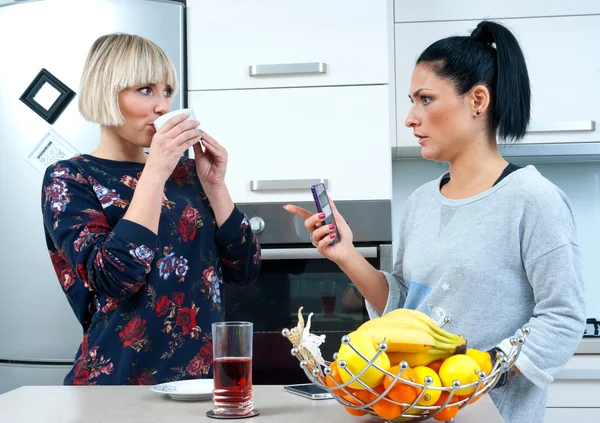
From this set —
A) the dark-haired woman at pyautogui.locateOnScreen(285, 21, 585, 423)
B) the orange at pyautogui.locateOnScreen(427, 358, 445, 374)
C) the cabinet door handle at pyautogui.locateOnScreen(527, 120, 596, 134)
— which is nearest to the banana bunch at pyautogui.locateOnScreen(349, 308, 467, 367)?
the orange at pyautogui.locateOnScreen(427, 358, 445, 374)

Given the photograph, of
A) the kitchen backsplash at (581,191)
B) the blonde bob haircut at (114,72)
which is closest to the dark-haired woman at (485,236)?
the blonde bob haircut at (114,72)

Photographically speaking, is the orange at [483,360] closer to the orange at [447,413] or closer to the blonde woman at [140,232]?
the orange at [447,413]

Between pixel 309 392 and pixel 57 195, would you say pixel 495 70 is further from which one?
pixel 57 195

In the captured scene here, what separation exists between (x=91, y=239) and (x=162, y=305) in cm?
18

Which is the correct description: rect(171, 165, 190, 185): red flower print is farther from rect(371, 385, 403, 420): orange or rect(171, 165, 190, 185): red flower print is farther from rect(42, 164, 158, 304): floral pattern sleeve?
rect(371, 385, 403, 420): orange

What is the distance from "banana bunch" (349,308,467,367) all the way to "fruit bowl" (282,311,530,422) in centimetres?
2

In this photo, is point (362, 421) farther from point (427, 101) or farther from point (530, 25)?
point (530, 25)

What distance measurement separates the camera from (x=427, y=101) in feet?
4.15

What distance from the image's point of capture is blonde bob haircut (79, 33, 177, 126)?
4.64ft

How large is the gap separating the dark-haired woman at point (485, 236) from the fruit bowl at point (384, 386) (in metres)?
0.17

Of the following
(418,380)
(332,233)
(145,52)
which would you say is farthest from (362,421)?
(145,52)

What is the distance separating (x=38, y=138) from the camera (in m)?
2.14

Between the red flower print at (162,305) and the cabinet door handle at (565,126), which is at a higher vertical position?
the cabinet door handle at (565,126)

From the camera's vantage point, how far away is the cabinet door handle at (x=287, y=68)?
2141 mm
